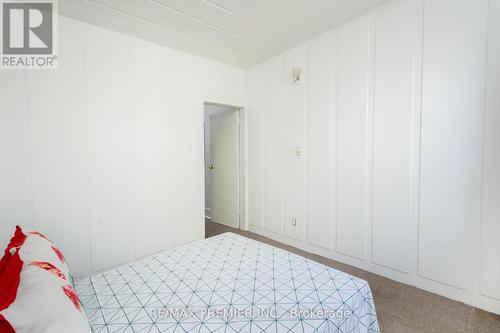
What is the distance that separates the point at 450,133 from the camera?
2131 millimetres

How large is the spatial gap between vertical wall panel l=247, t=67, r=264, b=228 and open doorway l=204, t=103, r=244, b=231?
0.22 m

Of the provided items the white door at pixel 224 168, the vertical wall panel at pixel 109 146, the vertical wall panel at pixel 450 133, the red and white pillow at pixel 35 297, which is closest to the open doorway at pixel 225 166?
the white door at pixel 224 168

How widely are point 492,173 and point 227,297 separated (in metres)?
2.34

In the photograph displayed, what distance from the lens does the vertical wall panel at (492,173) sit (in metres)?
1.91

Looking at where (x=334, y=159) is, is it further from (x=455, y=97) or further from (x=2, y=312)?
(x=2, y=312)

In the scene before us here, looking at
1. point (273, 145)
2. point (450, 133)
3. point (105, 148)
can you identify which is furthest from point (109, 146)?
point (450, 133)

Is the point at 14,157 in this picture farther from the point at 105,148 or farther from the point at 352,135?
the point at 352,135

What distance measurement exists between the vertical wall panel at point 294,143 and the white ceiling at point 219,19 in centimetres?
29

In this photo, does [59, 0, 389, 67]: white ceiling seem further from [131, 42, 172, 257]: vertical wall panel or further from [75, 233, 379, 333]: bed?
[75, 233, 379, 333]: bed

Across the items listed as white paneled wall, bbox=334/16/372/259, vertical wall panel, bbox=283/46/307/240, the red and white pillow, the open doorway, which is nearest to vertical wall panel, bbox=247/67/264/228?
the open doorway

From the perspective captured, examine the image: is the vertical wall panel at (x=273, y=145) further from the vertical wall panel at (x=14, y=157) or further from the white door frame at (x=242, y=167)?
the vertical wall panel at (x=14, y=157)

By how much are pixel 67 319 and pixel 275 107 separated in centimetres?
338

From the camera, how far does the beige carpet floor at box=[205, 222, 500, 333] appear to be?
1.83 m

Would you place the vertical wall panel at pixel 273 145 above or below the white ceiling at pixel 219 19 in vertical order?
below
